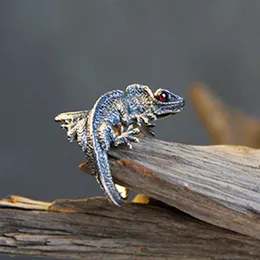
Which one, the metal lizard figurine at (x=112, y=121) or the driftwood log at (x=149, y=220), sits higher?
the metal lizard figurine at (x=112, y=121)

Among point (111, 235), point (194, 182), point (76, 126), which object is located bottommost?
point (111, 235)

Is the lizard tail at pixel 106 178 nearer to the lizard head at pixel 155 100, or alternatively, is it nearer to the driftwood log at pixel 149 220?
the driftwood log at pixel 149 220

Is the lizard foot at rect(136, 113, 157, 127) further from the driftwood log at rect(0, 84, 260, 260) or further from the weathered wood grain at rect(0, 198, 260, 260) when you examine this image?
the weathered wood grain at rect(0, 198, 260, 260)

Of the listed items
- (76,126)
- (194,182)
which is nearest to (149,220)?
(194,182)

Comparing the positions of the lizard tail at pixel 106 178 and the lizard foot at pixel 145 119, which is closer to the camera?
the lizard tail at pixel 106 178

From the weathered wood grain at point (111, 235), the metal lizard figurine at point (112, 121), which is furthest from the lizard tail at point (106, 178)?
the weathered wood grain at point (111, 235)

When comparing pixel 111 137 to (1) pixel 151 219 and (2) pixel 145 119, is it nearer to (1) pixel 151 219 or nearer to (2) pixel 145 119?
(2) pixel 145 119

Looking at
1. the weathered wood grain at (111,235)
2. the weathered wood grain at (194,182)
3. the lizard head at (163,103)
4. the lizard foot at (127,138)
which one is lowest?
the weathered wood grain at (111,235)
